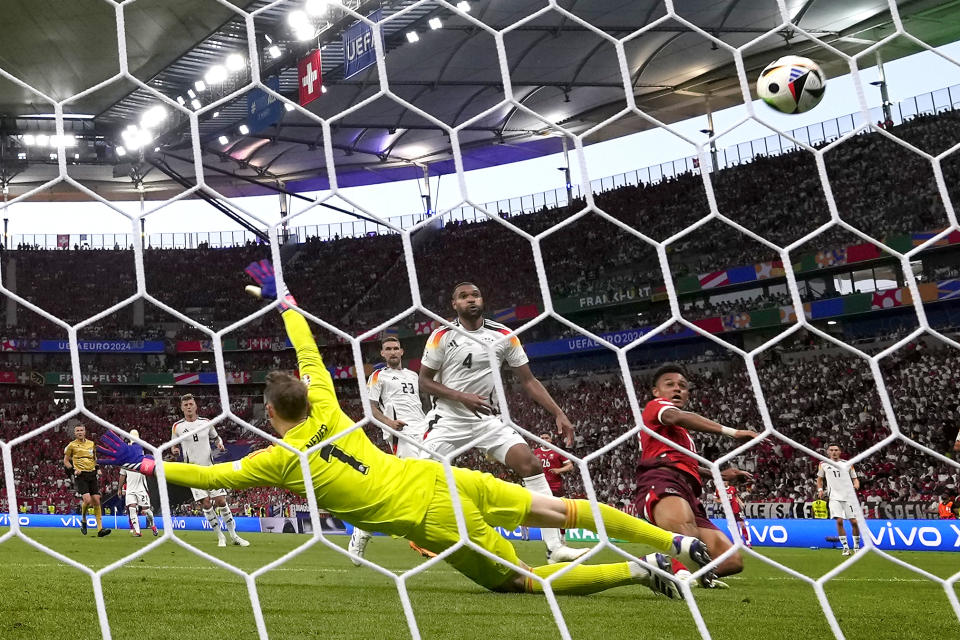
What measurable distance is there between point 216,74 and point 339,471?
11202 millimetres

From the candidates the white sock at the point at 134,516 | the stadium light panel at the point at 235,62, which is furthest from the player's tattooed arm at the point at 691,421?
the stadium light panel at the point at 235,62

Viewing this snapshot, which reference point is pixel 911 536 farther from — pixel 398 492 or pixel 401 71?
pixel 401 71

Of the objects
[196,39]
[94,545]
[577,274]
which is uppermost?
[196,39]

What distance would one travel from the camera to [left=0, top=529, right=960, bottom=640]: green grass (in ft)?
8.12

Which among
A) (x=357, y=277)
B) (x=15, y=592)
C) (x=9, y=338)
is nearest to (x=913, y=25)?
(x=357, y=277)

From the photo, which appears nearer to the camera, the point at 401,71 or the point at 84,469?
the point at 84,469

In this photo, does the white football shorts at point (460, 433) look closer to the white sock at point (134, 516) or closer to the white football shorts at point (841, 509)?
the white football shorts at point (841, 509)

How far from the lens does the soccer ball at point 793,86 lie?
13.5ft

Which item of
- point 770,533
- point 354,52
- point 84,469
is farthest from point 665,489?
point 84,469

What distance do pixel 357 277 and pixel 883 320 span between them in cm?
950

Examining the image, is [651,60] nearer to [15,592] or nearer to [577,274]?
[577,274]

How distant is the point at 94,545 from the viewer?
7.45 meters

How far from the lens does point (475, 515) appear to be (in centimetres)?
289

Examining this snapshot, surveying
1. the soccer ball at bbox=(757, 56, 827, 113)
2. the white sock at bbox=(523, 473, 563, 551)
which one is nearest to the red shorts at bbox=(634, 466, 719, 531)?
the white sock at bbox=(523, 473, 563, 551)
